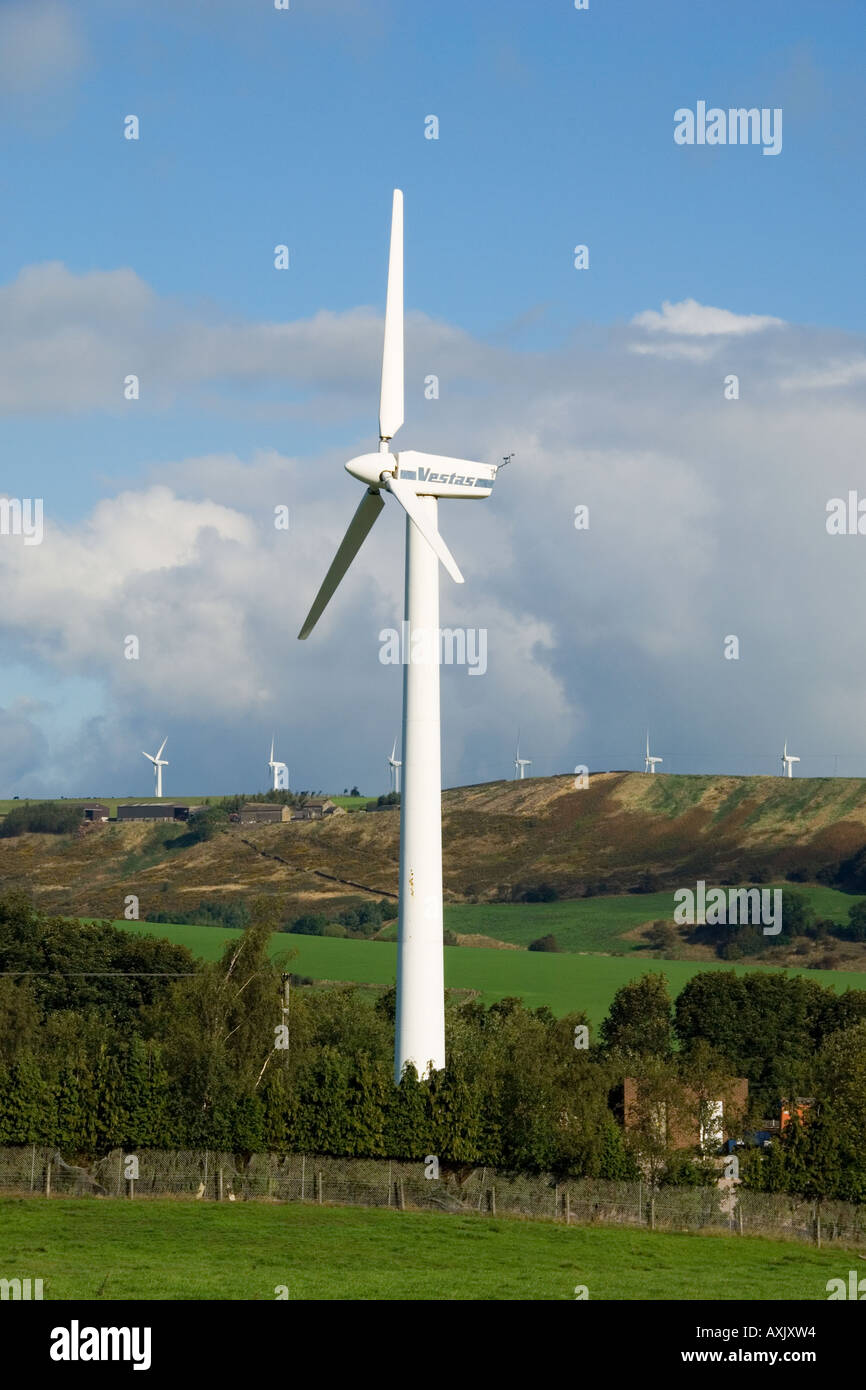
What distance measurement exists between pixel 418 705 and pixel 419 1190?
54.7 ft

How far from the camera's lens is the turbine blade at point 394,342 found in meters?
61.9

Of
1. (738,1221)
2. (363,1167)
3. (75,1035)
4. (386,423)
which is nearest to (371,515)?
(386,423)

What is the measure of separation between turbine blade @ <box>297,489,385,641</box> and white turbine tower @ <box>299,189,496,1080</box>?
0.07m

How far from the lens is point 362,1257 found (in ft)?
164

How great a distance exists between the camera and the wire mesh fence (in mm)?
57688

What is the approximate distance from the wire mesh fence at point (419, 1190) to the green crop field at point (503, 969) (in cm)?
6586

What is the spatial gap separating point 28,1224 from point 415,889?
16.6m

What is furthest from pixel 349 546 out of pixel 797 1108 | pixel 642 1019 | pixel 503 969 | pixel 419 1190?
pixel 503 969

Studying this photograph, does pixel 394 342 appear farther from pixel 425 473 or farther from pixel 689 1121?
pixel 689 1121
